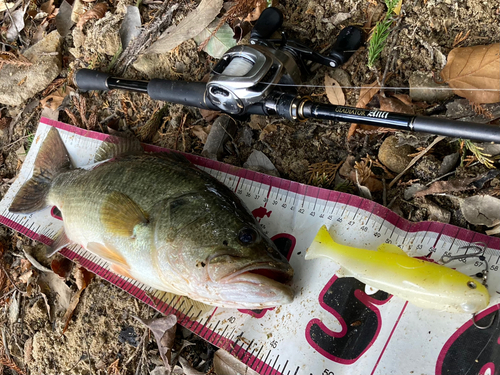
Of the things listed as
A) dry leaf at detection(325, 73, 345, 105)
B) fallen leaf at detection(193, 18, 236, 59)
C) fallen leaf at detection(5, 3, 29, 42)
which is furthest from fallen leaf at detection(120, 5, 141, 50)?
dry leaf at detection(325, 73, 345, 105)

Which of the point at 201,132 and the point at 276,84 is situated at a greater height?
the point at 276,84

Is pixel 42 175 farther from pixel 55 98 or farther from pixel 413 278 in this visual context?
pixel 413 278

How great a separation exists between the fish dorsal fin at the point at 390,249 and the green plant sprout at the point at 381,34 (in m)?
1.20

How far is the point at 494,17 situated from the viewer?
2.31m

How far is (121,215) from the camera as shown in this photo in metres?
2.27

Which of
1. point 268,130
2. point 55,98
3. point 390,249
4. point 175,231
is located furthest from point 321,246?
point 55,98

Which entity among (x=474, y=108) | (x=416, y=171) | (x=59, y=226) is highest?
(x=474, y=108)

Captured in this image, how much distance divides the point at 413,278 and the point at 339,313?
51 cm

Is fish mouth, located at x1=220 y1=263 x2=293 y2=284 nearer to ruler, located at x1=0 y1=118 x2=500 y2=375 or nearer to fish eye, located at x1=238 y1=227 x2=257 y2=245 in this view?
fish eye, located at x1=238 y1=227 x2=257 y2=245

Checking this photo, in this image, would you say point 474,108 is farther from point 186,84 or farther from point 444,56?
point 186,84

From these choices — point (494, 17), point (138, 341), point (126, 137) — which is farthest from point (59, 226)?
point (494, 17)

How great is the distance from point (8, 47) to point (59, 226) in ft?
7.36

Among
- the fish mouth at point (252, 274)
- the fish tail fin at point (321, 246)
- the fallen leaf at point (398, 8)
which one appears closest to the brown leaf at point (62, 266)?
the fish mouth at point (252, 274)

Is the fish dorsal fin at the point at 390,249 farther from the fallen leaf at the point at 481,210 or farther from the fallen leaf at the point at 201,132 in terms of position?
the fallen leaf at the point at 201,132
